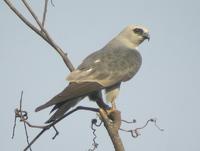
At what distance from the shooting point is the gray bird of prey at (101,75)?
4.66 metres

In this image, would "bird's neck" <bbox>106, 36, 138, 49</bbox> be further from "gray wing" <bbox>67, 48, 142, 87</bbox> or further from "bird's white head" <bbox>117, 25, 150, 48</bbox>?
→ "gray wing" <bbox>67, 48, 142, 87</bbox>

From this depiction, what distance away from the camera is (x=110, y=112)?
4129 mm

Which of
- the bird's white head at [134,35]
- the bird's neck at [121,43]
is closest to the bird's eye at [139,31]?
the bird's white head at [134,35]

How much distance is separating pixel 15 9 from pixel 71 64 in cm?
71

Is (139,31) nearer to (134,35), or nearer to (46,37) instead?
(134,35)

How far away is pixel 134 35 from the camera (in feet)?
26.5

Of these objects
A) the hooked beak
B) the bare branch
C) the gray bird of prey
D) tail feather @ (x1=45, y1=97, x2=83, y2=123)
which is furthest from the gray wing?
the bare branch

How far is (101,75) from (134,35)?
239cm

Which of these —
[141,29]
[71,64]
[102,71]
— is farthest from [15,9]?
[141,29]

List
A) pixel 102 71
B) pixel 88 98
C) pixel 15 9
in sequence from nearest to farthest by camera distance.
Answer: pixel 15 9 < pixel 88 98 < pixel 102 71

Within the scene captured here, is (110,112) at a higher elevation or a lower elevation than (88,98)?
lower

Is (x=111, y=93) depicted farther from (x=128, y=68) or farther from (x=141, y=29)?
(x=141, y=29)

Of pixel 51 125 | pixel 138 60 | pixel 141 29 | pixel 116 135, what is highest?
pixel 141 29

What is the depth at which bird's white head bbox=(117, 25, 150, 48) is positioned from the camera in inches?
312
